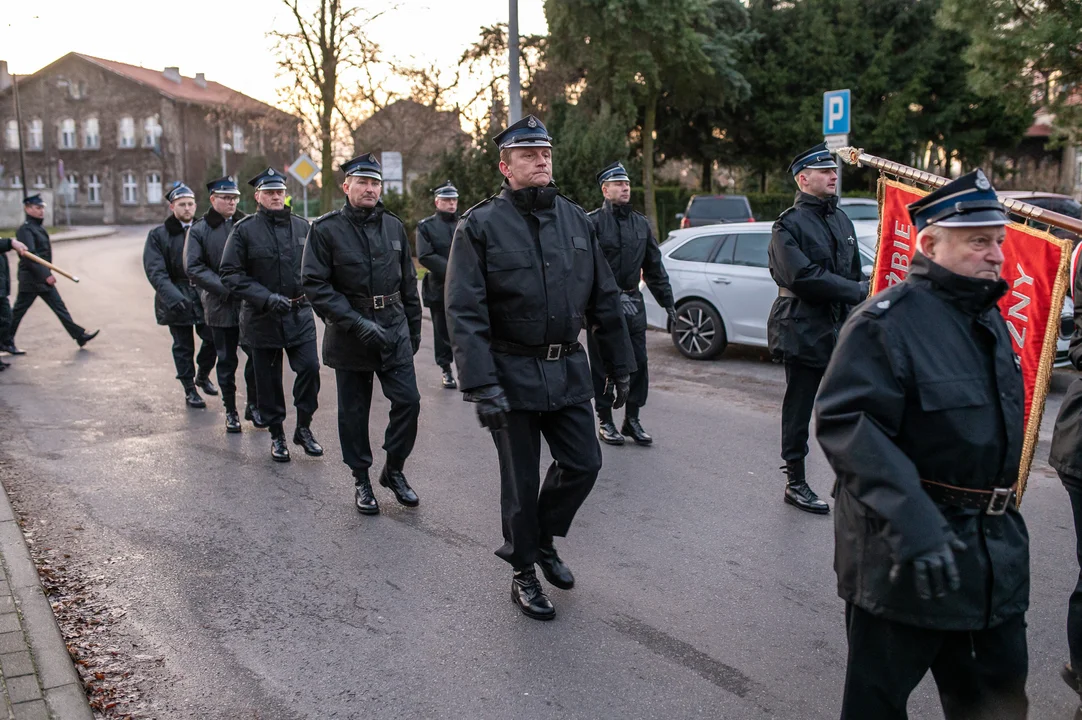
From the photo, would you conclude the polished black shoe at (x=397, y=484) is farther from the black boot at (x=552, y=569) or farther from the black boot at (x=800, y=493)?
the black boot at (x=800, y=493)

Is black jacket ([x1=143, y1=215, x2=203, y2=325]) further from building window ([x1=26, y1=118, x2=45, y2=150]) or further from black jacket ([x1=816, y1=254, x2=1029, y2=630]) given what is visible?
building window ([x1=26, y1=118, x2=45, y2=150])

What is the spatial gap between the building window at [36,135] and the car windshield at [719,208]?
60237mm

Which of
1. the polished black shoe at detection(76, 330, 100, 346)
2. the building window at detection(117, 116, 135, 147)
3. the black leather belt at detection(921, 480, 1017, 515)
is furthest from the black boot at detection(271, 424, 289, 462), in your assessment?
the building window at detection(117, 116, 135, 147)

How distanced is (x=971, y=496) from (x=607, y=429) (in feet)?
16.2

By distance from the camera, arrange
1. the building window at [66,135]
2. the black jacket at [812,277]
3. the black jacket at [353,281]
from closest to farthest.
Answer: the black jacket at [812,277], the black jacket at [353,281], the building window at [66,135]

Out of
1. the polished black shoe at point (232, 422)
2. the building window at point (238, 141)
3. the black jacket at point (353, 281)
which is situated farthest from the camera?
the building window at point (238, 141)

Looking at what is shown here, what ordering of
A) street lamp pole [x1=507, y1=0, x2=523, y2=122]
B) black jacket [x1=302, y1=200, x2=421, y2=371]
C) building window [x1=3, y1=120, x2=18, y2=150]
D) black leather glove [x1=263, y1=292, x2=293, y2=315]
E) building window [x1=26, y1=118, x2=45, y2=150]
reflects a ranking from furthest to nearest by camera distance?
building window [x1=3, y1=120, x2=18, y2=150] < building window [x1=26, y1=118, x2=45, y2=150] < street lamp pole [x1=507, y1=0, x2=523, y2=122] < black leather glove [x1=263, y1=292, x2=293, y2=315] < black jacket [x1=302, y1=200, x2=421, y2=371]

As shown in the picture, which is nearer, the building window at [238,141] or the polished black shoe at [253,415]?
the polished black shoe at [253,415]

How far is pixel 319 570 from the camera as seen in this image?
195 inches

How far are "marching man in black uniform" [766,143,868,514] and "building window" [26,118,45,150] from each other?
7441 centimetres

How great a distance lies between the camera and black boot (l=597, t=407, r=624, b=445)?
7418mm

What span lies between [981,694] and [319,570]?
325cm

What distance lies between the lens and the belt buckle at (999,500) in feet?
8.57

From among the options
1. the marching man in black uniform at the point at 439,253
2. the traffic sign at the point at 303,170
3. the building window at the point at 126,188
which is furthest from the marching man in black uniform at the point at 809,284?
the building window at the point at 126,188
